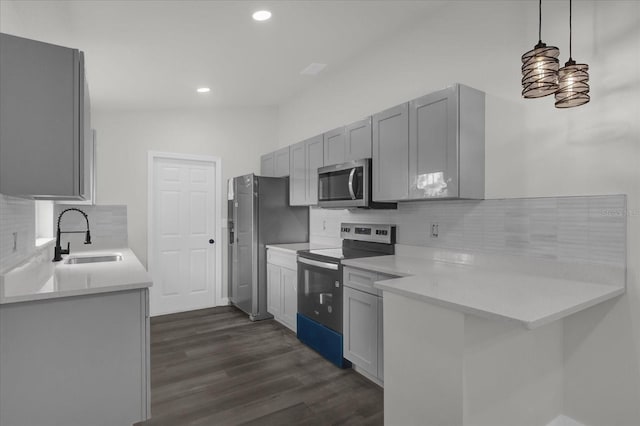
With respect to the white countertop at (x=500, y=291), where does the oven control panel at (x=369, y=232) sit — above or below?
above

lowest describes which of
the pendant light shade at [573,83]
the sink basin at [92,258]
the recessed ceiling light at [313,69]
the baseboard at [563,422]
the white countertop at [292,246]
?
the baseboard at [563,422]

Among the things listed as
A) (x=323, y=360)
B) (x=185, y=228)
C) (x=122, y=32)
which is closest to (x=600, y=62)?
(x=323, y=360)

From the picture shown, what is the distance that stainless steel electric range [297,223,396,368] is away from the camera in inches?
120

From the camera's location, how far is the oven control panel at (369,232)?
324cm

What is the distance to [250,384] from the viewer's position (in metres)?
2.74

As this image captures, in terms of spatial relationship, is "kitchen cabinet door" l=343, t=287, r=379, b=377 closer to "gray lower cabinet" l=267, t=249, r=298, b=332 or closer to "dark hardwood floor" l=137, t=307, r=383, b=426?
"dark hardwood floor" l=137, t=307, r=383, b=426

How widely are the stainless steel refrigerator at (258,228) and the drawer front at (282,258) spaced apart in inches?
5.8

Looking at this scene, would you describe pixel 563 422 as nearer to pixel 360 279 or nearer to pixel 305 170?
pixel 360 279

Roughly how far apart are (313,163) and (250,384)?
2239 millimetres

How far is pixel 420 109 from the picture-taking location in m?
2.63

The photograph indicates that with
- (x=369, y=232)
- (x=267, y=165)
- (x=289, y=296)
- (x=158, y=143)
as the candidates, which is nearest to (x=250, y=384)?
(x=289, y=296)

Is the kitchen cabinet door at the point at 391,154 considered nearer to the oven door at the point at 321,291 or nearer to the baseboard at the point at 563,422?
the oven door at the point at 321,291

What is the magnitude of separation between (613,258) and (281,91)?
3893 mm

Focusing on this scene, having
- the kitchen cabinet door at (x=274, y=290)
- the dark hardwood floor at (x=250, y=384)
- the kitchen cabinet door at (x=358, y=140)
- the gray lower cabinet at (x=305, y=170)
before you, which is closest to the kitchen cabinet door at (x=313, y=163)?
the gray lower cabinet at (x=305, y=170)
